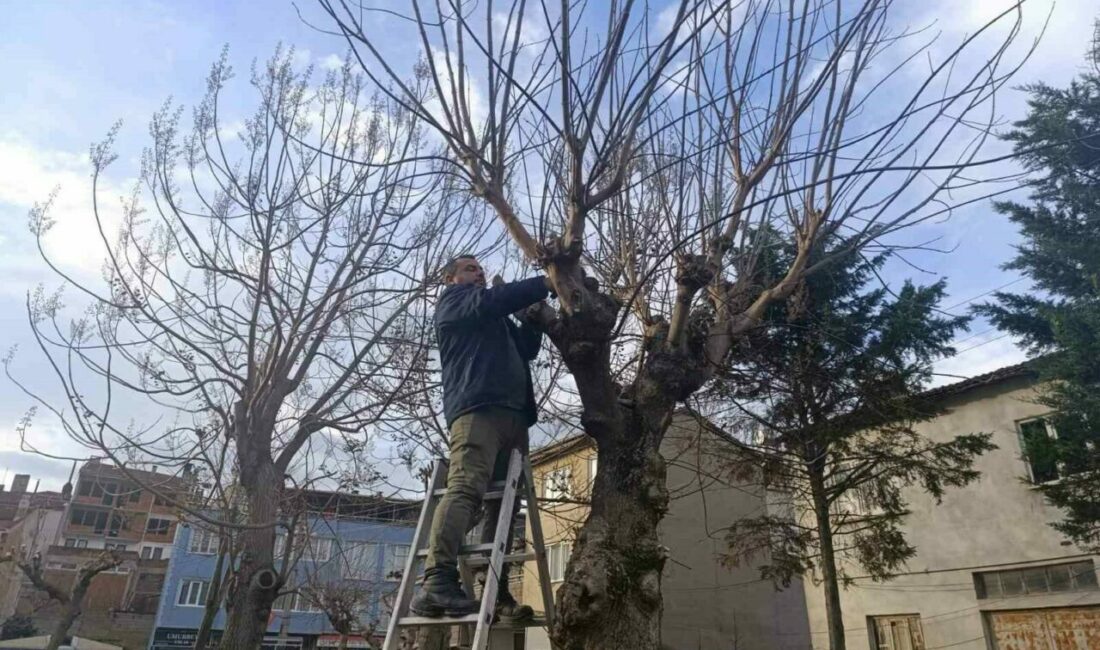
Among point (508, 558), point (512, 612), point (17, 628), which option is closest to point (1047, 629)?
point (512, 612)

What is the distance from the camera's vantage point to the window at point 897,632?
13.2 meters

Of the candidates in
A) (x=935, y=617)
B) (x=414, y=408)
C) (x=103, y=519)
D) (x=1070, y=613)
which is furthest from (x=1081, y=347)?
(x=103, y=519)

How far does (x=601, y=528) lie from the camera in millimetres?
3754

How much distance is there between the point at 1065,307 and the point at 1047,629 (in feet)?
17.5

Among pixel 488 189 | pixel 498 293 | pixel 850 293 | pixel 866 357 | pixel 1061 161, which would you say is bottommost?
pixel 498 293

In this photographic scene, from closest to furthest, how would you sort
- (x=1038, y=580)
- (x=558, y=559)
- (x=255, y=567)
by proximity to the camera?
(x=255, y=567) → (x=1038, y=580) → (x=558, y=559)

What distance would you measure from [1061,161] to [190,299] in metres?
11.9

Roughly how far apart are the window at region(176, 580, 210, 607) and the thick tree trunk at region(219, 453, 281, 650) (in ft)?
95.1

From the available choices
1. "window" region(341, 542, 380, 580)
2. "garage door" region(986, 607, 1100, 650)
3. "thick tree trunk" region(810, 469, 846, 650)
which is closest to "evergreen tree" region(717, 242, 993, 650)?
"thick tree trunk" region(810, 469, 846, 650)

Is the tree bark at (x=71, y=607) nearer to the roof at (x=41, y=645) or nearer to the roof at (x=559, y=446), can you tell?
the roof at (x=559, y=446)

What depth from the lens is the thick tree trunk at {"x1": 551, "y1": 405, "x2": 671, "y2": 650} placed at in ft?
11.3

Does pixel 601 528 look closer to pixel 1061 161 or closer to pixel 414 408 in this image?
pixel 414 408

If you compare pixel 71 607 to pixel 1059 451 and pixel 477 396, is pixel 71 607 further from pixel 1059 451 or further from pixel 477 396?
pixel 1059 451

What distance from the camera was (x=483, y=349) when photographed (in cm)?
402
